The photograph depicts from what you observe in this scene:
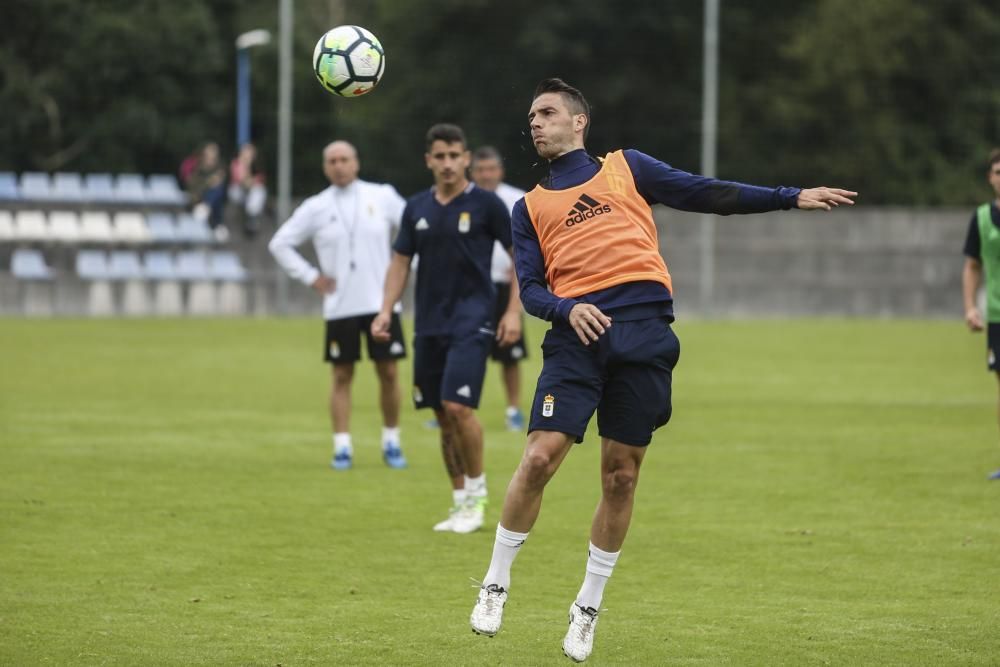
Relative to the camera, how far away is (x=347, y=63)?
868 centimetres

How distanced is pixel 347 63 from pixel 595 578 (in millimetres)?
3456

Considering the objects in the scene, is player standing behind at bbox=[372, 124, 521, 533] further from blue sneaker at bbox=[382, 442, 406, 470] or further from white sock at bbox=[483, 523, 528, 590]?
white sock at bbox=[483, 523, 528, 590]

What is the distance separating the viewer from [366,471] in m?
11.9

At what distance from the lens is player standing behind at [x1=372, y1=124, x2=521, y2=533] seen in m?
9.50

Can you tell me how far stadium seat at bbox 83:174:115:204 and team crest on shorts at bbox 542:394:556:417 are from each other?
2545cm

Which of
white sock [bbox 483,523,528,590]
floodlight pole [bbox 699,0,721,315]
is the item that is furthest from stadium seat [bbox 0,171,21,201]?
white sock [bbox 483,523,528,590]

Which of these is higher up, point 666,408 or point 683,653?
point 666,408

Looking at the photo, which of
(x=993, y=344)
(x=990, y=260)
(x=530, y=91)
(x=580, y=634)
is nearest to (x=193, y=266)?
(x=530, y=91)

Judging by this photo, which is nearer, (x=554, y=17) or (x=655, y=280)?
(x=655, y=280)

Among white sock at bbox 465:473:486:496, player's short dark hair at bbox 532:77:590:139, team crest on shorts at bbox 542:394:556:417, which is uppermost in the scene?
player's short dark hair at bbox 532:77:590:139

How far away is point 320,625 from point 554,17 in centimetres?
2878

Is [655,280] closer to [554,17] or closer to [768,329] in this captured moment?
[768,329]

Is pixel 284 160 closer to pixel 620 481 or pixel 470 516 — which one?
pixel 470 516

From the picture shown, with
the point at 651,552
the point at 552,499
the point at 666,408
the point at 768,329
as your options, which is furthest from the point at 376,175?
the point at 666,408
